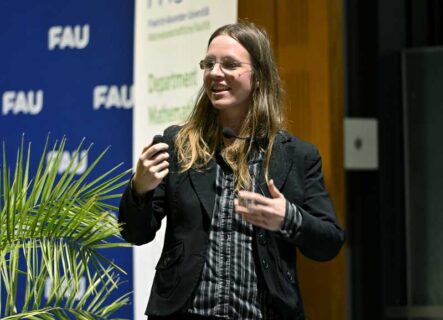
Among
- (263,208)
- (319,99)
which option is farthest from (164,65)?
(263,208)

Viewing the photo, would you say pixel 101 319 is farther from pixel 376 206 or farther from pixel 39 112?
pixel 39 112

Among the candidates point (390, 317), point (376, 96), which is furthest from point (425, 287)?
point (376, 96)

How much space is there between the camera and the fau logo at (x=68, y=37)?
5.73m

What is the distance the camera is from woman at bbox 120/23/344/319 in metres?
3.00

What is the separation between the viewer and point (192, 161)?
3.14 metres

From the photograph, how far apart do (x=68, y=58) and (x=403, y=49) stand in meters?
1.86

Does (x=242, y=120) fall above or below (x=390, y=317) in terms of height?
above

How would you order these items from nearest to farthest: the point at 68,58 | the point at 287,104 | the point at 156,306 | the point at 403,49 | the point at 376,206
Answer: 1. the point at 156,306
2. the point at 287,104
3. the point at 376,206
4. the point at 403,49
5. the point at 68,58

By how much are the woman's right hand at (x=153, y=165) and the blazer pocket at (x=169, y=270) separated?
0.21 metres

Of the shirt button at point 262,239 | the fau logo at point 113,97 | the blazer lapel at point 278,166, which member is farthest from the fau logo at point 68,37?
the shirt button at point 262,239

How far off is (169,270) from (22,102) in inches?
117

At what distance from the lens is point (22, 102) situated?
5820 mm

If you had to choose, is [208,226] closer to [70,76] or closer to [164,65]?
[164,65]

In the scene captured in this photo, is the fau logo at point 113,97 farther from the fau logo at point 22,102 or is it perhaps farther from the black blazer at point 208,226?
the black blazer at point 208,226
